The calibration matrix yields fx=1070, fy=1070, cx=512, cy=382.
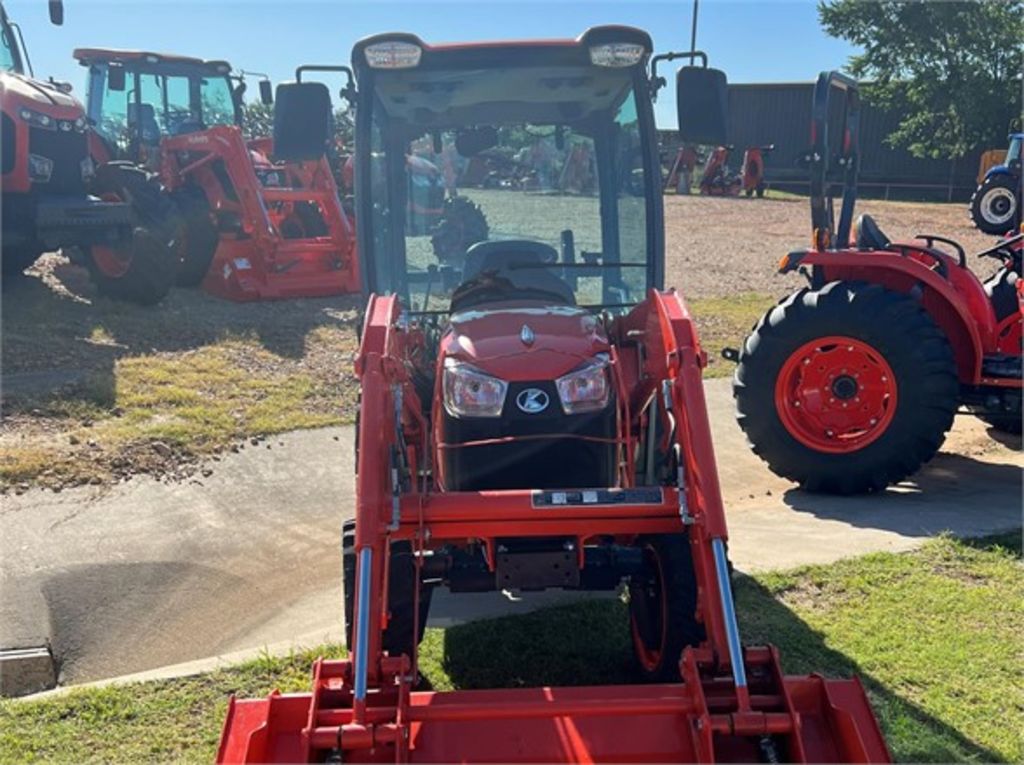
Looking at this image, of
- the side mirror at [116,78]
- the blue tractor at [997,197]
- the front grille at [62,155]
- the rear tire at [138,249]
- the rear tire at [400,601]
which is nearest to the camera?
the rear tire at [400,601]

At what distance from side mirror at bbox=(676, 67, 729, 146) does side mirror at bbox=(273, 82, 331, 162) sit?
4.55 ft

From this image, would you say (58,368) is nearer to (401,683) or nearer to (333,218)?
(333,218)

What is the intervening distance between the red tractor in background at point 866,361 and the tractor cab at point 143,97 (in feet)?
28.9

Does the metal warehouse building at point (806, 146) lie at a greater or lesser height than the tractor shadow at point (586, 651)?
greater

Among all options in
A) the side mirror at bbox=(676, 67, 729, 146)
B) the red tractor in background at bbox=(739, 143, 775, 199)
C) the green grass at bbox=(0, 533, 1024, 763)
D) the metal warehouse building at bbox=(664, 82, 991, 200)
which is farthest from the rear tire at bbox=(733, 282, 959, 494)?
the metal warehouse building at bbox=(664, 82, 991, 200)

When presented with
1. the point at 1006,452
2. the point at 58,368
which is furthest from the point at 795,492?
the point at 58,368

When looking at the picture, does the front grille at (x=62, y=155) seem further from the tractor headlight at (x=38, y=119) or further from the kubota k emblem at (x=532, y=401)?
the kubota k emblem at (x=532, y=401)

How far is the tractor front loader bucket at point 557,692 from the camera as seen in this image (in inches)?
107

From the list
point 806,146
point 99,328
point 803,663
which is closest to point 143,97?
point 99,328

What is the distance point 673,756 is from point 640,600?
1047 mm

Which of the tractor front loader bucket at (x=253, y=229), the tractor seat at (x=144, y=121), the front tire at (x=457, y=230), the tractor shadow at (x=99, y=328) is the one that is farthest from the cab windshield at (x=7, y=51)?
the front tire at (x=457, y=230)

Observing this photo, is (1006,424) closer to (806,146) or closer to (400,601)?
(400,601)

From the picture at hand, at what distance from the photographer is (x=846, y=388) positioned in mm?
6016

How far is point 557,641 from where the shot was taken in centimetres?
413
